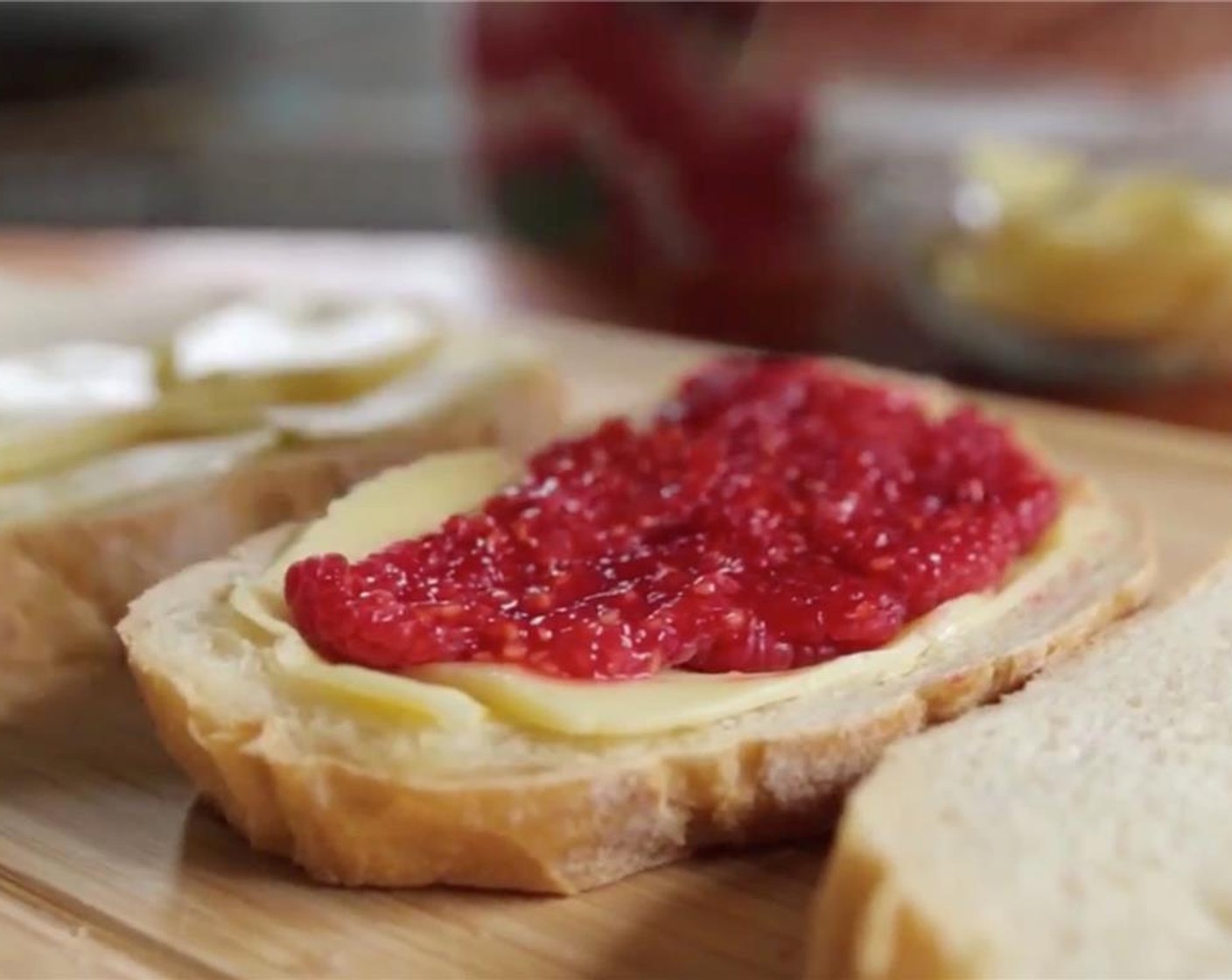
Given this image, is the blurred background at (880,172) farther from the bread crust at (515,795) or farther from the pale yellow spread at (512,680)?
the bread crust at (515,795)

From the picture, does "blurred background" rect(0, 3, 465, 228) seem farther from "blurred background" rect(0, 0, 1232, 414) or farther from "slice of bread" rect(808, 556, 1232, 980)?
"slice of bread" rect(808, 556, 1232, 980)

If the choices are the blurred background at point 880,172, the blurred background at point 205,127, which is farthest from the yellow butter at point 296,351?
the blurred background at point 205,127

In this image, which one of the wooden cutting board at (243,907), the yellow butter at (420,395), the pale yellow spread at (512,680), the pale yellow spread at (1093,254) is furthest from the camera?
the pale yellow spread at (1093,254)

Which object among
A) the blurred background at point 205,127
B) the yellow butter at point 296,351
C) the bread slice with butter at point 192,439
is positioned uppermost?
the yellow butter at point 296,351

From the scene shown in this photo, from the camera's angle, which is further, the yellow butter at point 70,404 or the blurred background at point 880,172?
the blurred background at point 880,172

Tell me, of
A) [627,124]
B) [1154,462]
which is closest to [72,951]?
[1154,462]

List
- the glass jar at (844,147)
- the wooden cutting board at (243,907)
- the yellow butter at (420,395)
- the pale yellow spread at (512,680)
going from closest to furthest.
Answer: the wooden cutting board at (243,907)
the pale yellow spread at (512,680)
the yellow butter at (420,395)
the glass jar at (844,147)

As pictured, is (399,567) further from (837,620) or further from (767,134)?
(767,134)

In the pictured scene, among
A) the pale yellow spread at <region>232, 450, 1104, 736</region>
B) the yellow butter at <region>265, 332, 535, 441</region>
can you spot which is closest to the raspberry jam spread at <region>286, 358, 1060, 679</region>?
the pale yellow spread at <region>232, 450, 1104, 736</region>
